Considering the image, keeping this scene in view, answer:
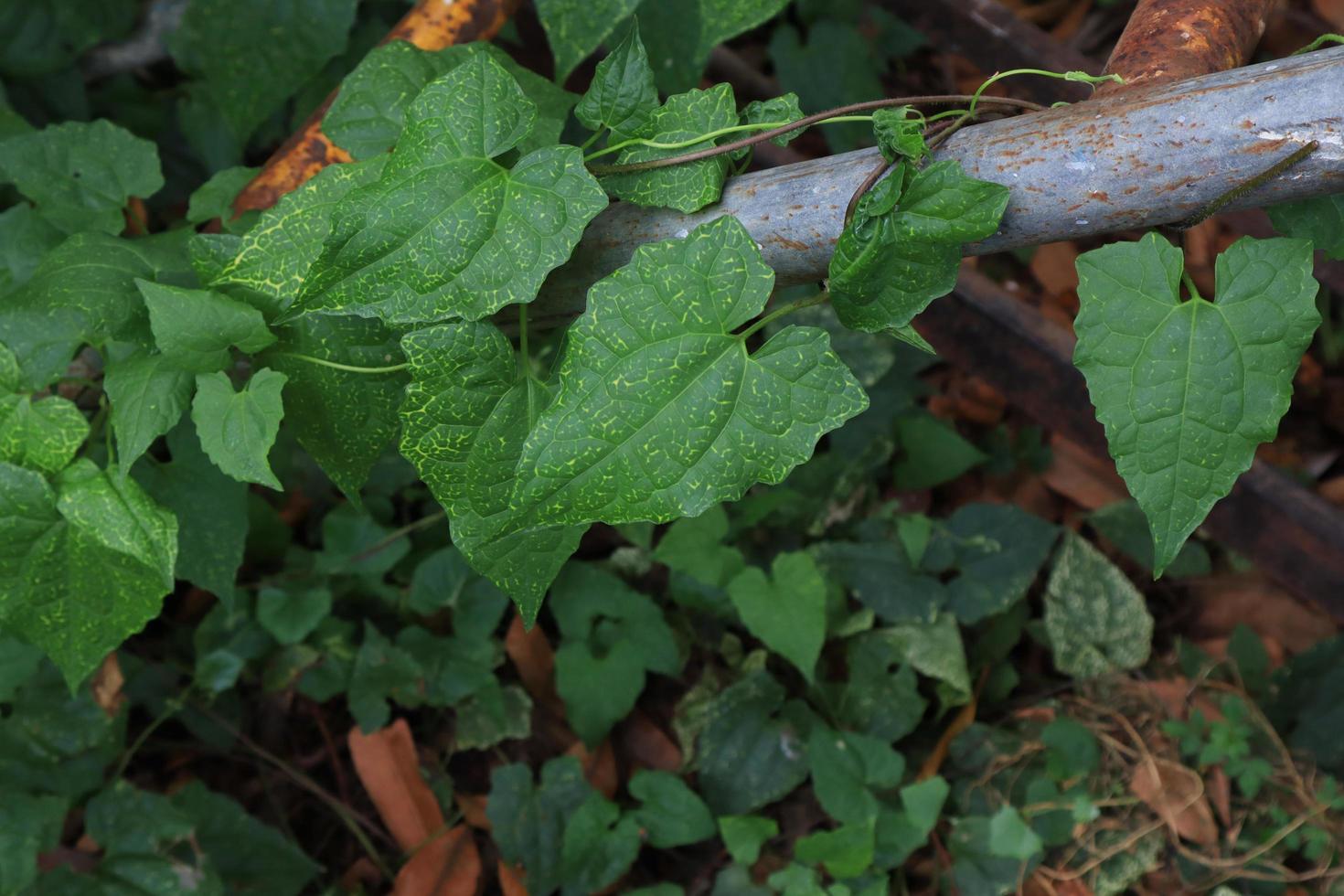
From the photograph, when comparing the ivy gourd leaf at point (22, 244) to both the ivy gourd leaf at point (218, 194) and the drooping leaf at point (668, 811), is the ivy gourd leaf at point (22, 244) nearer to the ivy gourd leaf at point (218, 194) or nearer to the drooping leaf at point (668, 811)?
the ivy gourd leaf at point (218, 194)

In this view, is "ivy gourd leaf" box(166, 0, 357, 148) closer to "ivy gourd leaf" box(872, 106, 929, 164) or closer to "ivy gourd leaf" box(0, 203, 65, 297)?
"ivy gourd leaf" box(0, 203, 65, 297)

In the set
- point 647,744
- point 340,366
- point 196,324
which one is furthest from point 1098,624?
point 196,324

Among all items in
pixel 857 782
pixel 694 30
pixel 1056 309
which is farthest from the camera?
pixel 1056 309

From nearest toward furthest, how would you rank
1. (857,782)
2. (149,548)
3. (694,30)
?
1. (149,548)
2. (694,30)
3. (857,782)

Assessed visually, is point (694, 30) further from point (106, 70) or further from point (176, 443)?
point (106, 70)

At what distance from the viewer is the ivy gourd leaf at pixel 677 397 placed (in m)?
0.97

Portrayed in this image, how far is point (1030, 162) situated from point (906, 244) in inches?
4.6

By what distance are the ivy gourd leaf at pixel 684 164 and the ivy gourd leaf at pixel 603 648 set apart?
133 cm

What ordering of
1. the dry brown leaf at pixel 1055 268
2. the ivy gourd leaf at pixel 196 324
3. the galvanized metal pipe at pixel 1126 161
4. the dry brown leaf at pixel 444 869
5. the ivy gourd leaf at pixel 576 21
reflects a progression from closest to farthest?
the galvanized metal pipe at pixel 1126 161 → the ivy gourd leaf at pixel 196 324 → the ivy gourd leaf at pixel 576 21 → the dry brown leaf at pixel 444 869 → the dry brown leaf at pixel 1055 268

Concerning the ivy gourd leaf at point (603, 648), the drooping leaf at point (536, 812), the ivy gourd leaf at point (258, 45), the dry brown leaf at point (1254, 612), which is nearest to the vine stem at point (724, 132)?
the ivy gourd leaf at point (258, 45)

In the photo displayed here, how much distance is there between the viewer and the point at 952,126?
3.23ft

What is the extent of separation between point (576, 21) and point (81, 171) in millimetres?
695

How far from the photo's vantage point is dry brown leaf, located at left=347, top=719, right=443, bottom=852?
2.30m

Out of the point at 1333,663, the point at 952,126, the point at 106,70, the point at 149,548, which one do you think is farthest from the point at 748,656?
the point at 106,70
